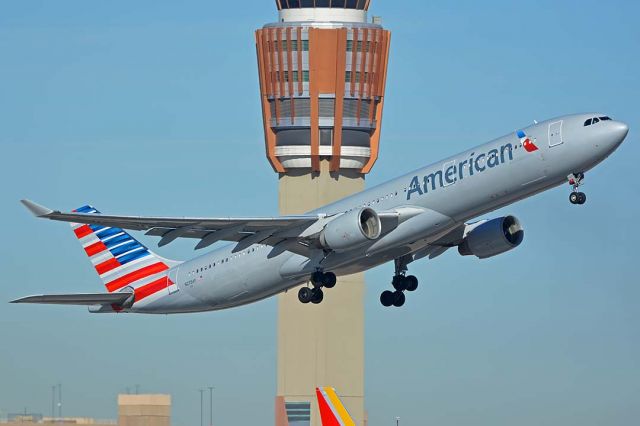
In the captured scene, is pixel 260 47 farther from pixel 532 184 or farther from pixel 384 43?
pixel 532 184

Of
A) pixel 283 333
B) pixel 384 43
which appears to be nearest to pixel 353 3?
pixel 384 43

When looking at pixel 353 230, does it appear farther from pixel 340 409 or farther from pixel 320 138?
pixel 320 138

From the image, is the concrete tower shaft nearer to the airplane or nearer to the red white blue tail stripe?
the airplane

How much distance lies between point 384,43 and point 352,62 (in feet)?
9.04

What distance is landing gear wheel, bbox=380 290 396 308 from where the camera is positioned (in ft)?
261

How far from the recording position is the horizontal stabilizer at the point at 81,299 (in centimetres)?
7656

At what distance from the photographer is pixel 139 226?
72.2 metres

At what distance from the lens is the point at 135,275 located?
83.1 meters

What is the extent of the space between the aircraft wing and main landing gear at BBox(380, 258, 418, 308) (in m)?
5.97

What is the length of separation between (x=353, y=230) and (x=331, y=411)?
7.31 m

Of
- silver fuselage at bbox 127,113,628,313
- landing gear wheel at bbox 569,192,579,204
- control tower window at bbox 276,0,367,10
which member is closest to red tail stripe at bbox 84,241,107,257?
silver fuselage at bbox 127,113,628,313

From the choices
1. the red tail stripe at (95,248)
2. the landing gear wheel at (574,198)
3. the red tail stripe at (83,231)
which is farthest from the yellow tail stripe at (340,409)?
the red tail stripe at (83,231)

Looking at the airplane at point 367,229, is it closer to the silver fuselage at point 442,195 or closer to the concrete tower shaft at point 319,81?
the silver fuselage at point 442,195

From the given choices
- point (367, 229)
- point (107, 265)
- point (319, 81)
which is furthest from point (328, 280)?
point (319, 81)
